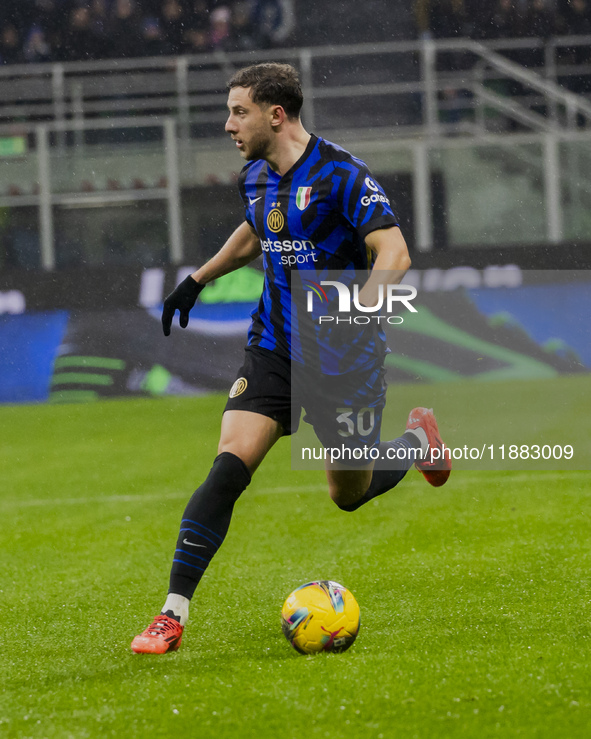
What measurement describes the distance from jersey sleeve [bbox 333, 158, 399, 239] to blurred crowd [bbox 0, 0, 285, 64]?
38.9ft

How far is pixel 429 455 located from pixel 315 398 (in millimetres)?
1079

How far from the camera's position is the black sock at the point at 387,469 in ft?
13.4

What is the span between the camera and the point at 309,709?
266 cm

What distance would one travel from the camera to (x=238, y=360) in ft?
34.7

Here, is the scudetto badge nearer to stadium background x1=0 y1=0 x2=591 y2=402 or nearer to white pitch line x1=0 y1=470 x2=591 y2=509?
white pitch line x1=0 y1=470 x2=591 y2=509

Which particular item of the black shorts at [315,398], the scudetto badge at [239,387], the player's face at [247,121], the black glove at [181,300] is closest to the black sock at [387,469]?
the black shorts at [315,398]

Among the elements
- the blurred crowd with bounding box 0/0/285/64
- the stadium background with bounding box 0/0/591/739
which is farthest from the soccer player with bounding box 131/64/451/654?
the blurred crowd with bounding box 0/0/285/64

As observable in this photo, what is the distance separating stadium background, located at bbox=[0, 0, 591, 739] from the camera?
9.70 ft

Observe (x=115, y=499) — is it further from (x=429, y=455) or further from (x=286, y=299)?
(x=286, y=299)

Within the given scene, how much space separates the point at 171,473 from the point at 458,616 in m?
3.81

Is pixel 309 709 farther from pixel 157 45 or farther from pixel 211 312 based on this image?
pixel 157 45

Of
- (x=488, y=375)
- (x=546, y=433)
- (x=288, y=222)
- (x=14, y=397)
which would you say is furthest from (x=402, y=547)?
(x=14, y=397)

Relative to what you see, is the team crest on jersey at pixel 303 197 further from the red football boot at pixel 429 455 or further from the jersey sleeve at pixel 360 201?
the red football boot at pixel 429 455

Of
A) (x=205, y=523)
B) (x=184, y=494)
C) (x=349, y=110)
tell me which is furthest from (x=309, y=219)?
(x=349, y=110)
